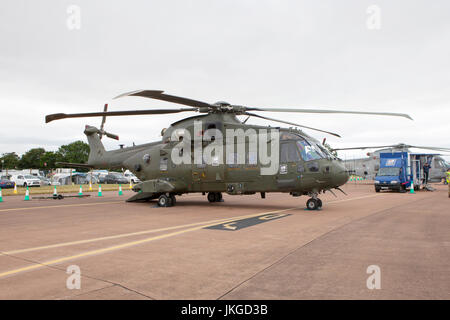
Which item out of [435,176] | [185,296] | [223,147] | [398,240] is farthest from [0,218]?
[435,176]

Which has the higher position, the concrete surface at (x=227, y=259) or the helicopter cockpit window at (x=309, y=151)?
the helicopter cockpit window at (x=309, y=151)

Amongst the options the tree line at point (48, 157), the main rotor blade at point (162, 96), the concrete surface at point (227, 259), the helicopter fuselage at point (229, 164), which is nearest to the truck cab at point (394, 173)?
the helicopter fuselage at point (229, 164)

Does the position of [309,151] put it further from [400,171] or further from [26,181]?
[26,181]

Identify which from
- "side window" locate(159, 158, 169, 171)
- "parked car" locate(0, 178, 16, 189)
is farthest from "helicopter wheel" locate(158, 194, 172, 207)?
"parked car" locate(0, 178, 16, 189)

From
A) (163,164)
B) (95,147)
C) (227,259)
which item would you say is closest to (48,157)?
(95,147)

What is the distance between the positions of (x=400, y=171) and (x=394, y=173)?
45 centimetres

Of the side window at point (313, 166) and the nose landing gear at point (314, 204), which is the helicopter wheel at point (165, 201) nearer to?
the nose landing gear at point (314, 204)

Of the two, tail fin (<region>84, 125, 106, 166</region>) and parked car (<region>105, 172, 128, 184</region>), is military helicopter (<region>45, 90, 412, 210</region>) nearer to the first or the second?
tail fin (<region>84, 125, 106, 166</region>)

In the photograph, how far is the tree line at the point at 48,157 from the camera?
297 ft

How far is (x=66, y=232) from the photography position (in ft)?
24.2

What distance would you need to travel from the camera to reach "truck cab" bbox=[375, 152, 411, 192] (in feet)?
77.4

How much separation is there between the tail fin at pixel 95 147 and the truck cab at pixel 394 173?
64.3 feet

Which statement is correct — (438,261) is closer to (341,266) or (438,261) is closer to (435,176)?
(341,266)

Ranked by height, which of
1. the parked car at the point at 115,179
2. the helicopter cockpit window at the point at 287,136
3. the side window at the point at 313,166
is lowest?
the parked car at the point at 115,179
